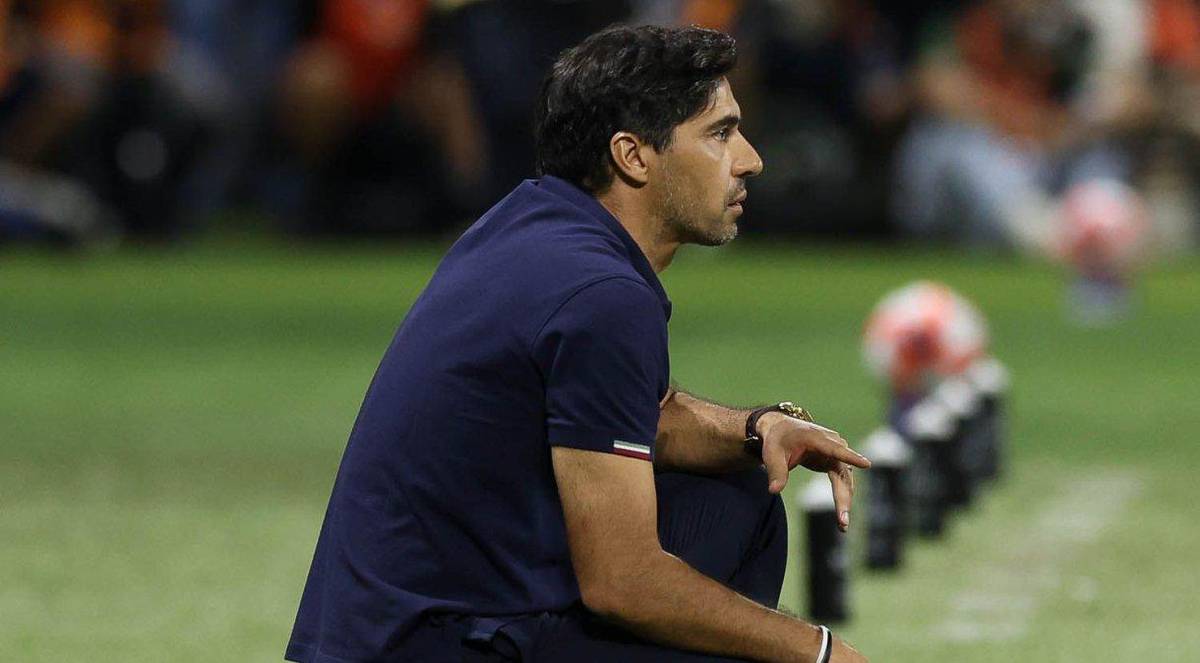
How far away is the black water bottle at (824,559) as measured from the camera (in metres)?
6.96

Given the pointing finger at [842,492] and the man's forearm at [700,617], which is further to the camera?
the pointing finger at [842,492]

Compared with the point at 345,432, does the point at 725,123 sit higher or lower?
higher

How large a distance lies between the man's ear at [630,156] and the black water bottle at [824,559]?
2602mm

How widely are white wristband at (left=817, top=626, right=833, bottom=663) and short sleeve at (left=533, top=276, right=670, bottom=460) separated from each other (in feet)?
1.69

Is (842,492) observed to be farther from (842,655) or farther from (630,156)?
(630,156)

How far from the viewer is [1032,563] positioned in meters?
8.21

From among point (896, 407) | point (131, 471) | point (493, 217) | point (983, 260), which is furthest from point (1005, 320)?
point (493, 217)

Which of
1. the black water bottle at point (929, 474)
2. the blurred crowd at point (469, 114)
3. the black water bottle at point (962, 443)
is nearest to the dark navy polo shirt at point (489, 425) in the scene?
the black water bottle at point (929, 474)

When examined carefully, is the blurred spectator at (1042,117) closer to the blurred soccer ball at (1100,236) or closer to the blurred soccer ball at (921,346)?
the blurred soccer ball at (1100,236)

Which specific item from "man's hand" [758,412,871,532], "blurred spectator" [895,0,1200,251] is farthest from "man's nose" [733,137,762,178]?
"blurred spectator" [895,0,1200,251]

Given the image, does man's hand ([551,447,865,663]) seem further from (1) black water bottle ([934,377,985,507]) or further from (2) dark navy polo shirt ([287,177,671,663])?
(1) black water bottle ([934,377,985,507])

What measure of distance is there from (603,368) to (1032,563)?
14.2 feet

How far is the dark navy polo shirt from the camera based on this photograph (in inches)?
167

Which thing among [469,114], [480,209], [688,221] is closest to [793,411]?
[688,221]
